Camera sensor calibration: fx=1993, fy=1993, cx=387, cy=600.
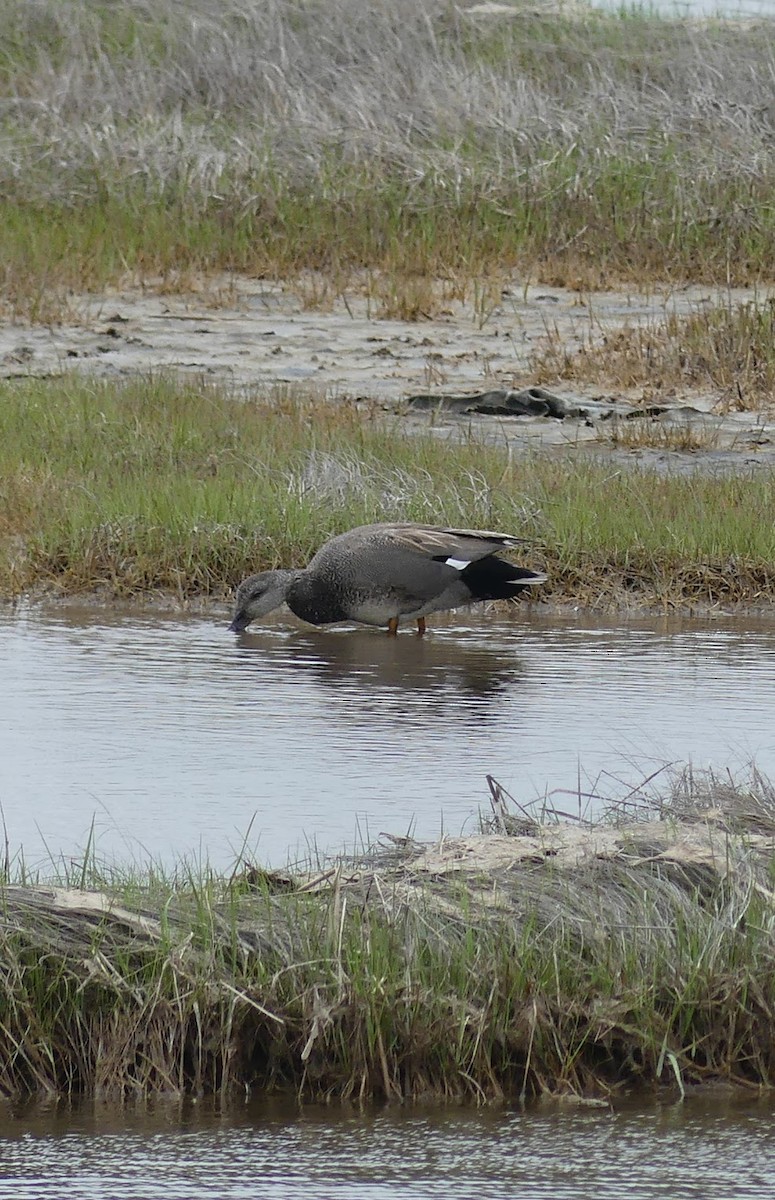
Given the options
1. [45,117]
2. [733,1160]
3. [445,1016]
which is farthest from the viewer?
[45,117]

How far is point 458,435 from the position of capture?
34.9 feet

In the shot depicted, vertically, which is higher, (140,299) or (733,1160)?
(140,299)

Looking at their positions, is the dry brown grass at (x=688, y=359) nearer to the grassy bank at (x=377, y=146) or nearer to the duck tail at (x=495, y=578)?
the grassy bank at (x=377, y=146)

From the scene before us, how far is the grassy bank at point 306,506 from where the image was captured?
8242mm

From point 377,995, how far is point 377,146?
518 inches

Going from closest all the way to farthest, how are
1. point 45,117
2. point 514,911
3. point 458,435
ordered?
point 514,911 → point 458,435 → point 45,117

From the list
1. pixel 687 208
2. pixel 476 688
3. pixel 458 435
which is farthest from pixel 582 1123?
pixel 687 208

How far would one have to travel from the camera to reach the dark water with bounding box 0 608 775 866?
4805 millimetres

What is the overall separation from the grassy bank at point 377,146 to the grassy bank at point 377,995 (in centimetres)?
996

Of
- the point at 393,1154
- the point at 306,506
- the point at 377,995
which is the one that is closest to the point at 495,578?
the point at 306,506

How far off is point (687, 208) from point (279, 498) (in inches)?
285

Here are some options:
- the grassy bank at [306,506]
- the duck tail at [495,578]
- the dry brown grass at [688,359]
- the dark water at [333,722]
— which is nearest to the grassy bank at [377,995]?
the dark water at [333,722]

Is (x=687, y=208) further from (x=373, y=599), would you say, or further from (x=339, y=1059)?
(x=339, y=1059)

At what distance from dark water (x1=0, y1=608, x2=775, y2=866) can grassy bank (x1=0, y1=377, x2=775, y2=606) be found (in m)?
0.38
